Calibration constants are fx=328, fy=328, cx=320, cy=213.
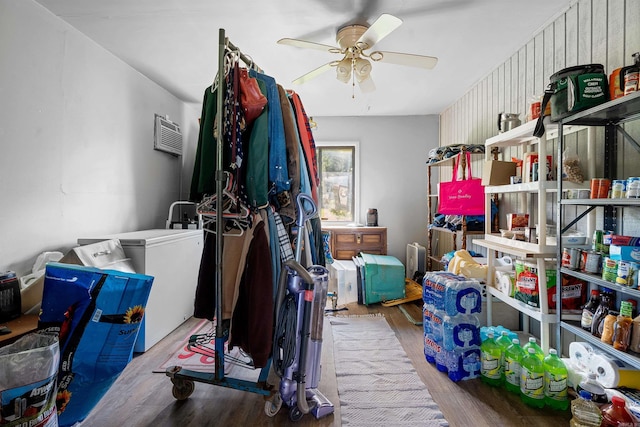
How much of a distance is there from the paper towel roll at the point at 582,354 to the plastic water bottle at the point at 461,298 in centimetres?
50

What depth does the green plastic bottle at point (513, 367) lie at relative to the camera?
181 cm

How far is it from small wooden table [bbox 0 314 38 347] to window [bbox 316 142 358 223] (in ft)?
11.3

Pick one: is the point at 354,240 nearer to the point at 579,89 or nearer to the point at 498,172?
the point at 498,172

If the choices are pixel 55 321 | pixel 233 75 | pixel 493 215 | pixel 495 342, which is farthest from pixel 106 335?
pixel 493 215

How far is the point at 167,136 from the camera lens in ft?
11.5

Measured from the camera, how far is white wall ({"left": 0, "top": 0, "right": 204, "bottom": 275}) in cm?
188

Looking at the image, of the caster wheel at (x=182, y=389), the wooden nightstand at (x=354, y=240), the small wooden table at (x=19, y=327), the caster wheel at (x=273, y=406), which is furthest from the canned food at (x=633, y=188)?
the wooden nightstand at (x=354, y=240)

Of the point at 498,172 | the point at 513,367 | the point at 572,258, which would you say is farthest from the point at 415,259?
the point at 572,258

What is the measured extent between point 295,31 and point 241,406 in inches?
96.0

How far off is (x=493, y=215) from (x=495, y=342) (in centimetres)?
134

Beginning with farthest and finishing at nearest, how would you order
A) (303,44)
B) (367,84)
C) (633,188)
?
1. (367,84)
2. (303,44)
3. (633,188)

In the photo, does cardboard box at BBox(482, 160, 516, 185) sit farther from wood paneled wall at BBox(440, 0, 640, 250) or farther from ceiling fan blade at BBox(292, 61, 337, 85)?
ceiling fan blade at BBox(292, 61, 337, 85)

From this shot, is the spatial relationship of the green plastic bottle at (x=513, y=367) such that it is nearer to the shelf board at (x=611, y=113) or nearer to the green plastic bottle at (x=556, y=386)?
the green plastic bottle at (x=556, y=386)

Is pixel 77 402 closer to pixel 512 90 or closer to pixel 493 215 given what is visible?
pixel 493 215
